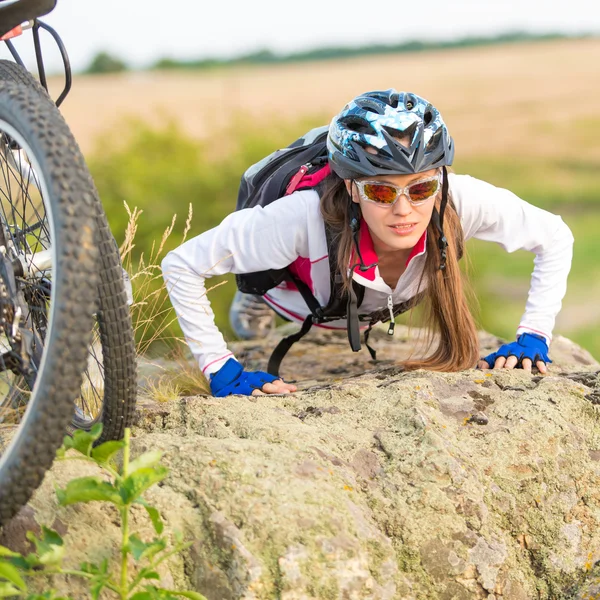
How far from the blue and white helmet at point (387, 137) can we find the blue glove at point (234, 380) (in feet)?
2.93

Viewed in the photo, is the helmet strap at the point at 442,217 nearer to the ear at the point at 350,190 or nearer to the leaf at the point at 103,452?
the ear at the point at 350,190

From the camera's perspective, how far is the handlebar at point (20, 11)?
9.51 ft

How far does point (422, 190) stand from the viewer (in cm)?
322


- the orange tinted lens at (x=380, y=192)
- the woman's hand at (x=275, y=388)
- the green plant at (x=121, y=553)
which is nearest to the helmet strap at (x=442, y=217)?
the orange tinted lens at (x=380, y=192)

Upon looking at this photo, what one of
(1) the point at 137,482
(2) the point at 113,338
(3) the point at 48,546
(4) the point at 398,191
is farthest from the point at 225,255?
(3) the point at 48,546

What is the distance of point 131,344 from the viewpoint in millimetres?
2543

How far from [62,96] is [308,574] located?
2013 mm

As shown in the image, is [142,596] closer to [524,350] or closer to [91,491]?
[91,491]

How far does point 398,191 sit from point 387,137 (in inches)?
8.2

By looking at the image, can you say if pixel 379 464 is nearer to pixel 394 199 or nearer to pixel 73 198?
pixel 394 199

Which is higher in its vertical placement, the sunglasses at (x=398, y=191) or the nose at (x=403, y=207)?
the sunglasses at (x=398, y=191)

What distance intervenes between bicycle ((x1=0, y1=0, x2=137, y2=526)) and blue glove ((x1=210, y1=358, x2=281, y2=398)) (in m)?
0.52

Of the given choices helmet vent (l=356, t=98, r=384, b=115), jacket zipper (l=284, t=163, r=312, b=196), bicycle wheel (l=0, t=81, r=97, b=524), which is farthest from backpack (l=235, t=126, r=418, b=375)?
bicycle wheel (l=0, t=81, r=97, b=524)

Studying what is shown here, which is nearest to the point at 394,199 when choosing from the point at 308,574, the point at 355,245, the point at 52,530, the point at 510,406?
the point at 355,245
